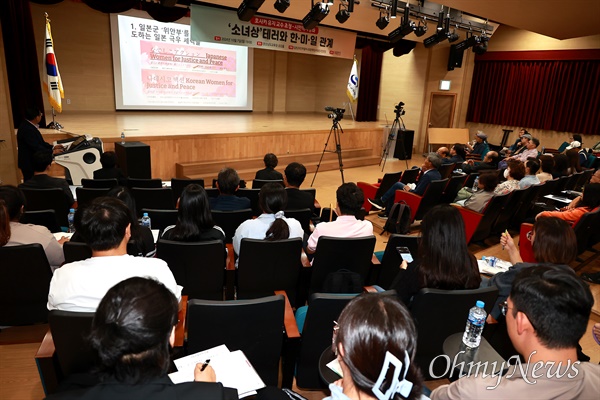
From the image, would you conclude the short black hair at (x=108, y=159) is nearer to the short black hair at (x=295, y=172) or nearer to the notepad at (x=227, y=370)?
the short black hair at (x=295, y=172)

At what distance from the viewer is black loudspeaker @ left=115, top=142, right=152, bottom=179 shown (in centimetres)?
550

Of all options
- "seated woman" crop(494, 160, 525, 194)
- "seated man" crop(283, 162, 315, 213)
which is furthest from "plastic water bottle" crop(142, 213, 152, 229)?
"seated woman" crop(494, 160, 525, 194)

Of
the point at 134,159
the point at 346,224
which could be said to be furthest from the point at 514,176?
the point at 134,159

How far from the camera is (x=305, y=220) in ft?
11.2

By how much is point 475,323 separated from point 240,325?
3.64ft

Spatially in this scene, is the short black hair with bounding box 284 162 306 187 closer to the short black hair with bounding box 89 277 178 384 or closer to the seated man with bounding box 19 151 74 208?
the seated man with bounding box 19 151 74 208

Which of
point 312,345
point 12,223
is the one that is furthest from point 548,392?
point 12,223

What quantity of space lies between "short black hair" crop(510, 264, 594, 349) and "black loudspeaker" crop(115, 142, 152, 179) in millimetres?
5352

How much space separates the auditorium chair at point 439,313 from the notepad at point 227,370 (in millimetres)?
841

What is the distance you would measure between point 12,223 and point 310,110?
41.0 ft

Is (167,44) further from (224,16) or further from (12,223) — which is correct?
(12,223)

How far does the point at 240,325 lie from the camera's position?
63.9 inches

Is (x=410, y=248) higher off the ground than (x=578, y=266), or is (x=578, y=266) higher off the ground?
(x=410, y=248)

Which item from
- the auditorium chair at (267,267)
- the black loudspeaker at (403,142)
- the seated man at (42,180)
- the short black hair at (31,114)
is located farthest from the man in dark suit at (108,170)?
the black loudspeaker at (403,142)
